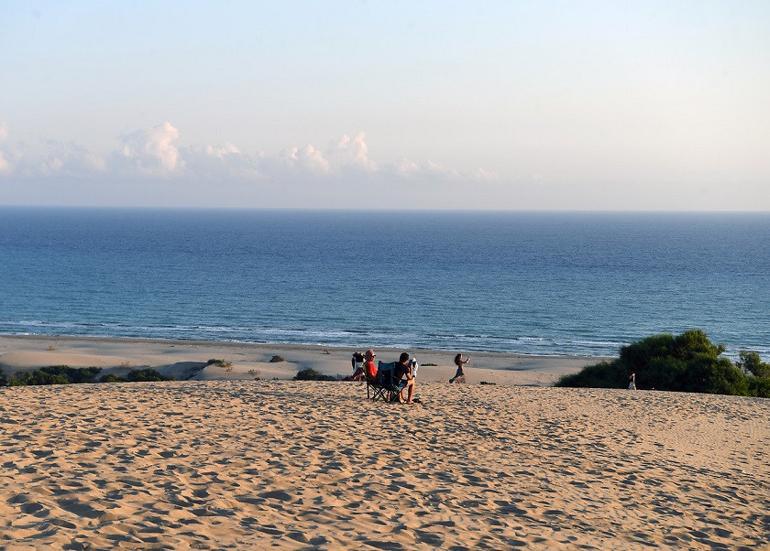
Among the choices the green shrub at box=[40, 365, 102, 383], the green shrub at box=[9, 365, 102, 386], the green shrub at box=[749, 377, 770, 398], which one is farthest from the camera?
the green shrub at box=[40, 365, 102, 383]

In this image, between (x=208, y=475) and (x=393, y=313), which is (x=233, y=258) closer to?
(x=393, y=313)

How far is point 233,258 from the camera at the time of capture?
109375mm

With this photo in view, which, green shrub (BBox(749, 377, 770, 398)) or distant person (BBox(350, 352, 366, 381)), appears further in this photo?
green shrub (BBox(749, 377, 770, 398))

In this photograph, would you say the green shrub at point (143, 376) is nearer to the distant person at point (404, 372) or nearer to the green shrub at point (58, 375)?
the green shrub at point (58, 375)

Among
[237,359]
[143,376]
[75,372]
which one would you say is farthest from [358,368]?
[237,359]

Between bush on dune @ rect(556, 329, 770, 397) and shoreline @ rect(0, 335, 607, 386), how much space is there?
391 centimetres

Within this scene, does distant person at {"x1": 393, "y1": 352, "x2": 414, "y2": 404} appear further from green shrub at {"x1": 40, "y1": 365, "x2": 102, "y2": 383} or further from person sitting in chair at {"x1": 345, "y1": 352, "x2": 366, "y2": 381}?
green shrub at {"x1": 40, "y1": 365, "x2": 102, "y2": 383}

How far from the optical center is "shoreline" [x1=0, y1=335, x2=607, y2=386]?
105 ft

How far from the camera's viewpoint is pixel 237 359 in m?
37.7

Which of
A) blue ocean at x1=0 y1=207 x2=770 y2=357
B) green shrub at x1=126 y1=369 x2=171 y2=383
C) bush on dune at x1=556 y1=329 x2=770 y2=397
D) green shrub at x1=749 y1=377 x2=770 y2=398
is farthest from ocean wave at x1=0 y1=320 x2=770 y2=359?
green shrub at x1=749 y1=377 x2=770 y2=398

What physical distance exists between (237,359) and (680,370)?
21.2 metres

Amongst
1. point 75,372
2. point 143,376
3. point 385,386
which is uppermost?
point 385,386

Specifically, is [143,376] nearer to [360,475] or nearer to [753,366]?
[360,475]

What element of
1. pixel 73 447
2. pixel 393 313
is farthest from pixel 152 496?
pixel 393 313
